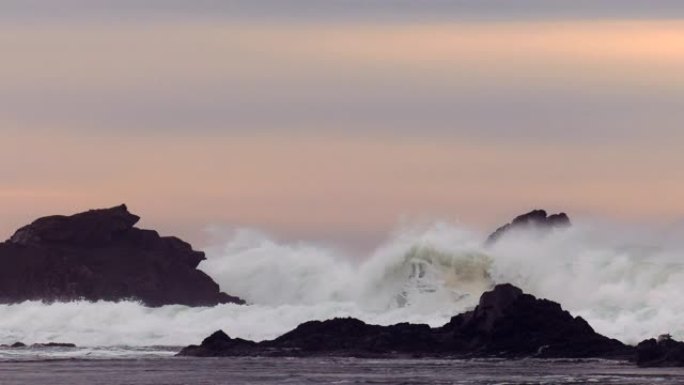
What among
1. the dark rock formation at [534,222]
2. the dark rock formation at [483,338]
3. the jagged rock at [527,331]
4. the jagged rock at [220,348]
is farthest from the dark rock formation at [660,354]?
the dark rock formation at [534,222]

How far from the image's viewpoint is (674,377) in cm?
8519

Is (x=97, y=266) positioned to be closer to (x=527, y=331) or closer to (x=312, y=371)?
(x=527, y=331)

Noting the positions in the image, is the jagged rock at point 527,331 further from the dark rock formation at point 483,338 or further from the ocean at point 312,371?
the ocean at point 312,371

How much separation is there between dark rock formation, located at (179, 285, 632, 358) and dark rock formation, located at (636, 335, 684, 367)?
388 centimetres

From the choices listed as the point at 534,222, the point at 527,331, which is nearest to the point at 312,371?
the point at 527,331

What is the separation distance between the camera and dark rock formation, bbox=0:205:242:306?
138000 millimetres

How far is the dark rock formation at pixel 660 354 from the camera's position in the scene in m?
93.6

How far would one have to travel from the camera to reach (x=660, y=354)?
94500 mm

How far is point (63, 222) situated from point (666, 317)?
139ft

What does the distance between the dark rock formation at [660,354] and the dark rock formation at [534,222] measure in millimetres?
38349

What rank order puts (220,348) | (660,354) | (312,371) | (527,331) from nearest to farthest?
(312,371), (660,354), (527,331), (220,348)

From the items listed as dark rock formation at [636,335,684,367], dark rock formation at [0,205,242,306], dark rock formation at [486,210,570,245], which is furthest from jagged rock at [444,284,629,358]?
dark rock formation at [0,205,242,306]

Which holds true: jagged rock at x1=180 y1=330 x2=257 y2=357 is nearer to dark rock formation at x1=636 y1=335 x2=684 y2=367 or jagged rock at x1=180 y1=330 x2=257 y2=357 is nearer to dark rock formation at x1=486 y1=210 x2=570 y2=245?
dark rock formation at x1=636 y1=335 x2=684 y2=367

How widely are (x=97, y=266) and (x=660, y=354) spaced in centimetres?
5412
